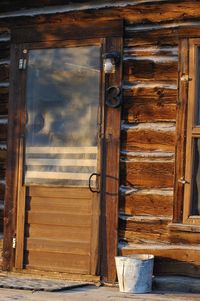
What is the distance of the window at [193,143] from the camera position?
21.8ft

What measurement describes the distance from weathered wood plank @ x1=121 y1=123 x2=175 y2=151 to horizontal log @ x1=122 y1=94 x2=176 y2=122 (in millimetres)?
73

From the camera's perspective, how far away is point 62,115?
732cm

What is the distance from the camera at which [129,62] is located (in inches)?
277

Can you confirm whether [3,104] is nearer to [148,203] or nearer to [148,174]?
[148,174]

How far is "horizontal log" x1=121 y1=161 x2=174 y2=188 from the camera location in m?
6.77

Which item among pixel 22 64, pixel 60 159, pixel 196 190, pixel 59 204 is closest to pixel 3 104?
pixel 22 64

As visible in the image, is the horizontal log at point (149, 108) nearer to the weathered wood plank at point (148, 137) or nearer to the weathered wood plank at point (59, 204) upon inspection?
the weathered wood plank at point (148, 137)

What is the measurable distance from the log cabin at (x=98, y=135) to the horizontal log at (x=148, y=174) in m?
0.01

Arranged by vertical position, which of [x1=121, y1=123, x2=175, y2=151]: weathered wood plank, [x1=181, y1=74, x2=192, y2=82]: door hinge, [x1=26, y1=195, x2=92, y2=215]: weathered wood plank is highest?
[x1=181, y1=74, x2=192, y2=82]: door hinge

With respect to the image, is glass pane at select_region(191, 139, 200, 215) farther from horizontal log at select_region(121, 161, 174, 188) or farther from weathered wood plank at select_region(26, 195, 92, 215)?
weathered wood plank at select_region(26, 195, 92, 215)

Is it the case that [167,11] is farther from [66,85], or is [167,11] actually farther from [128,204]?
[128,204]

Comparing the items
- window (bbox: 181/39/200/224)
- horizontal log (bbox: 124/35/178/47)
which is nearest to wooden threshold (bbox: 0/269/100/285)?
window (bbox: 181/39/200/224)

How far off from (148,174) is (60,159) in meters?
1.02

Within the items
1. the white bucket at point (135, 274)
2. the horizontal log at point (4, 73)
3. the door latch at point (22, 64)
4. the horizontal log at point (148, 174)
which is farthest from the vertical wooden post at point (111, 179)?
the horizontal log at point (4, 73)
